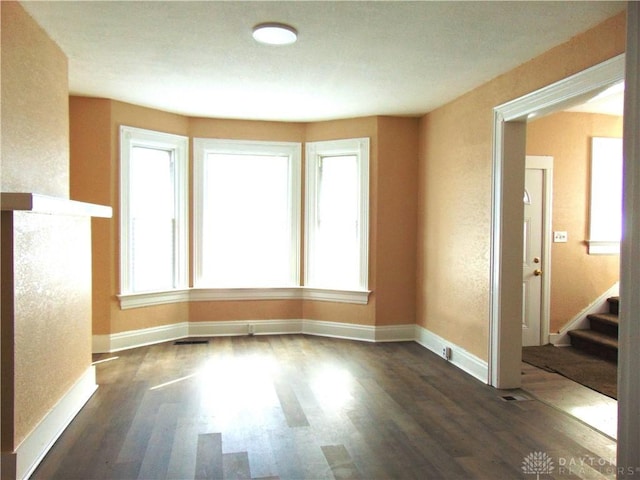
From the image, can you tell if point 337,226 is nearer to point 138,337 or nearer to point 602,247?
point 138,337

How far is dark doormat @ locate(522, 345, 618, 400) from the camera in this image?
13.8ft

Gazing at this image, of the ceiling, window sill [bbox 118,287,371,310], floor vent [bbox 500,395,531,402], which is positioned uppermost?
the ceiling

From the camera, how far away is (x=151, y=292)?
211 inches

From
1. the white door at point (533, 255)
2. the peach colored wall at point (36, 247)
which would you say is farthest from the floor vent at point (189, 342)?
the white door at point (533, 255)

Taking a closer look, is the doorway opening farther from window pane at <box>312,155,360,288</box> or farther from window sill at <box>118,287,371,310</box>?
window pane at <box>312,155,360,288</box>

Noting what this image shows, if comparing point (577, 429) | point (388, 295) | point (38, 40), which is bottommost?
point (577, 429)

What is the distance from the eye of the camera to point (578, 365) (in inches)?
188

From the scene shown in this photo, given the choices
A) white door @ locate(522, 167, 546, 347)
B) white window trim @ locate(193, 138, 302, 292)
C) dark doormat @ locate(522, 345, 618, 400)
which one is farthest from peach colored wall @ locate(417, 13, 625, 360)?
white window trim @ locate(193, 138, 302, 292)

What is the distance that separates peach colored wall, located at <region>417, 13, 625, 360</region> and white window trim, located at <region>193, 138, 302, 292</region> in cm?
149

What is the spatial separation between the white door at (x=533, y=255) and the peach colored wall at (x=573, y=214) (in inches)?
7.4

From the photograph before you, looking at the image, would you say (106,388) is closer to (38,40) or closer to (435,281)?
(38,40)

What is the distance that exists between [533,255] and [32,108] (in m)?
5.03

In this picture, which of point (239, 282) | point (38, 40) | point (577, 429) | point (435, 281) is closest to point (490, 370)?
point (577, 429)

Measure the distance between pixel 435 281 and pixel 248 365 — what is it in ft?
7.14
